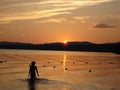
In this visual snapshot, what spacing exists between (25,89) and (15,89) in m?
0.99

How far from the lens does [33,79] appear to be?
35219 millimetres

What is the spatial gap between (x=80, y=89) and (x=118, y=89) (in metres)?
4.06

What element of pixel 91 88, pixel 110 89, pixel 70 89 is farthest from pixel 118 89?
pixel 70 89

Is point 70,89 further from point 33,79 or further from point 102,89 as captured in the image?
point 33,79

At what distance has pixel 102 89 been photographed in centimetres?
2909

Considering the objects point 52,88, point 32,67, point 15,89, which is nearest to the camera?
point 15,89

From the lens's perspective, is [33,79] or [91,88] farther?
[33,79]

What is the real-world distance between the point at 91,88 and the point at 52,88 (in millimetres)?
3987

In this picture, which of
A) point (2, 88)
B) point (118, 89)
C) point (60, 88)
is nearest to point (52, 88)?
point (60, 88)

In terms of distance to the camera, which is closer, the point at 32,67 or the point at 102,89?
the point at 102,89

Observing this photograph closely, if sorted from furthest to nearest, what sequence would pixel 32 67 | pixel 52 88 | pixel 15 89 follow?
pixel 32 67 → pixel 52 88 → pixel 15 89

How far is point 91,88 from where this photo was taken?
1151 inches

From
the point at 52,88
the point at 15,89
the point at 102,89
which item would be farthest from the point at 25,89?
the point at 102,89

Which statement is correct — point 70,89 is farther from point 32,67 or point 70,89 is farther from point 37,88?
point 32,67
